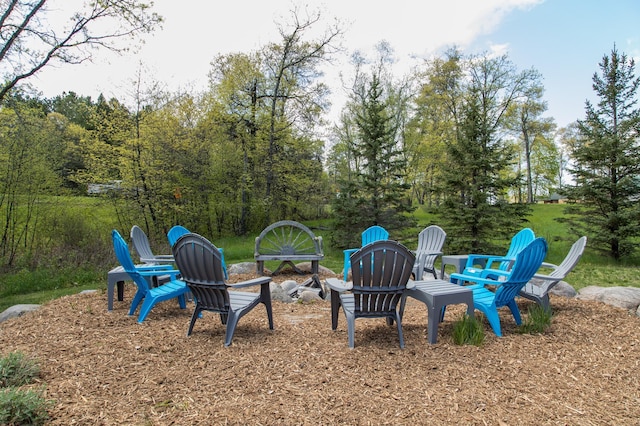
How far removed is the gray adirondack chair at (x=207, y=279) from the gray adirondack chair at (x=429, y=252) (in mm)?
2875

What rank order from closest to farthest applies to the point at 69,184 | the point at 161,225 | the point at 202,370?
the point at 202,370 → the point at 69,184 → the point at 161,225

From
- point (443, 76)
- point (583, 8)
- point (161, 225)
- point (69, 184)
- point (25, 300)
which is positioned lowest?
point (25, 300)

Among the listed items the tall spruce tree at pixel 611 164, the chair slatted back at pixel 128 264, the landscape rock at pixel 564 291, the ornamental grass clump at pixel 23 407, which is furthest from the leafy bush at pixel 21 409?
the tall spruce tree at pixel 611 164

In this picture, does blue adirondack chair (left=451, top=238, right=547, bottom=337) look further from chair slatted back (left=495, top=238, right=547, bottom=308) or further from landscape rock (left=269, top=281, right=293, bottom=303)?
landscape rock (left=269, top=281, right=293, bottom=303)

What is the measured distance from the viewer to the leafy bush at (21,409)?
1.63 meters

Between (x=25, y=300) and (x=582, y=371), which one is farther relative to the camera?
(x=25, y=300)

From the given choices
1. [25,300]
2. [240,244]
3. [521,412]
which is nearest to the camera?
[521,412]

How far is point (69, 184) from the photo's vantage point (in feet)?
30.1

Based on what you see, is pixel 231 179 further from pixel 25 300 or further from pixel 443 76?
pixel 443 76

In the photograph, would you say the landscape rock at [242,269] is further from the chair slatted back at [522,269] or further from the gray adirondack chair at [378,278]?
the chair slatted back at [522,269]

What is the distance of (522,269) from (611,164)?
714 centimetres

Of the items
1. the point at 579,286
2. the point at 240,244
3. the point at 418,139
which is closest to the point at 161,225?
the point at 240,244

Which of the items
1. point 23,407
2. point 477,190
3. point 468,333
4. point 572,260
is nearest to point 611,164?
point 477,190

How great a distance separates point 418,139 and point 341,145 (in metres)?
3.91
